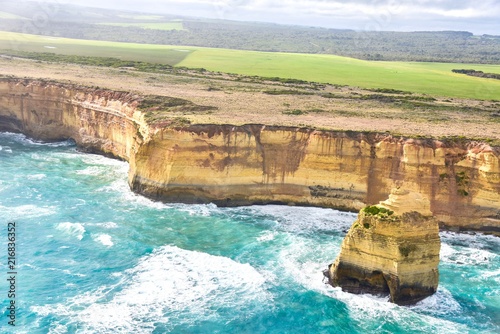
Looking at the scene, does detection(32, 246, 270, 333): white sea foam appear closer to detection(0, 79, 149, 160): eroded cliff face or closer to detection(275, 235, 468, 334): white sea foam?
detection(275, 235, 468, 334): white sea foam

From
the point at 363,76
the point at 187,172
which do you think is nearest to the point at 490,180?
the point at 187,172

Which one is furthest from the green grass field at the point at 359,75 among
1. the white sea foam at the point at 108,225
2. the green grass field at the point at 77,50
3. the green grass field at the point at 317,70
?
the white sea foam at the point at 108,225

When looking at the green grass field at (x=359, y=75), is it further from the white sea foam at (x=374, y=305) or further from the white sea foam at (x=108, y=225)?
the white sea foam at (x=108, y=225)

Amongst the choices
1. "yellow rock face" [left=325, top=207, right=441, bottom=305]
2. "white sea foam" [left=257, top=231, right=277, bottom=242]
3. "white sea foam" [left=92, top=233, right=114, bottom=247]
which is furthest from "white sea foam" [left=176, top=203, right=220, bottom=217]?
"yellow rock face" [left=325, top=207, right=441, bottom=305]

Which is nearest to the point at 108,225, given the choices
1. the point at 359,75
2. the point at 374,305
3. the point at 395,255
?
the point at 374,305

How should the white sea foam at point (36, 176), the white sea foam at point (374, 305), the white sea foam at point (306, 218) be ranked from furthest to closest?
the white sea foam at point (36, 176), the white sea foam at point (306, 218), the white sea foam at point (374, 305)

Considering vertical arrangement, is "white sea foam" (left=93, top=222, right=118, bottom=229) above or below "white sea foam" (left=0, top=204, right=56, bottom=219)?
below

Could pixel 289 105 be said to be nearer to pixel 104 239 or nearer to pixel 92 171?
pixel 92 171
